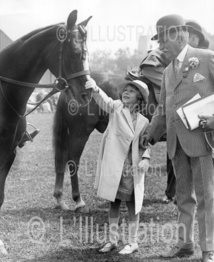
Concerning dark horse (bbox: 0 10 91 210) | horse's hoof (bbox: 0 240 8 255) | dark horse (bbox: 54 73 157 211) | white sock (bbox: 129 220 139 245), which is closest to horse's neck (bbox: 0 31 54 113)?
dark horse (bbox: 0 10 91 210)

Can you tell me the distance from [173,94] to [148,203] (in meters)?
2.78

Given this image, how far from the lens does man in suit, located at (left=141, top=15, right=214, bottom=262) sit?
390 centimetres

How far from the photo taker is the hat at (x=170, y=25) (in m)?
3.94

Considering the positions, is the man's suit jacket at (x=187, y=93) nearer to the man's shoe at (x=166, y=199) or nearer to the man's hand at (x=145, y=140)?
the man's hand at (x=145, y=140)

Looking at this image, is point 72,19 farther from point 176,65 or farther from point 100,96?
point 176,65

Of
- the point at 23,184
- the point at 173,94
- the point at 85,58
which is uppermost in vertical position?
the point at 85,58

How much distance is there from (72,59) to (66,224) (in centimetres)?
230

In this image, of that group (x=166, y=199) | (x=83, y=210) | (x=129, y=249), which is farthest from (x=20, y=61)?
(x=166, y=199)

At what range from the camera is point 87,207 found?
6047 mm

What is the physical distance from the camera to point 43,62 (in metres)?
4.09

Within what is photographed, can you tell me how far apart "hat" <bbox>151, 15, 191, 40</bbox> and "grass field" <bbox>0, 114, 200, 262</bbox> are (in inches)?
86.9

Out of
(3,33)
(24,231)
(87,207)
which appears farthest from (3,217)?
(3,33)

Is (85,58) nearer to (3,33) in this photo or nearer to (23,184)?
(23,184)

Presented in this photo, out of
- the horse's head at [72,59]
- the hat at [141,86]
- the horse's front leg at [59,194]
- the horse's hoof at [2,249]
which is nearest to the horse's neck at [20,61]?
the horse's head at [72,59]
